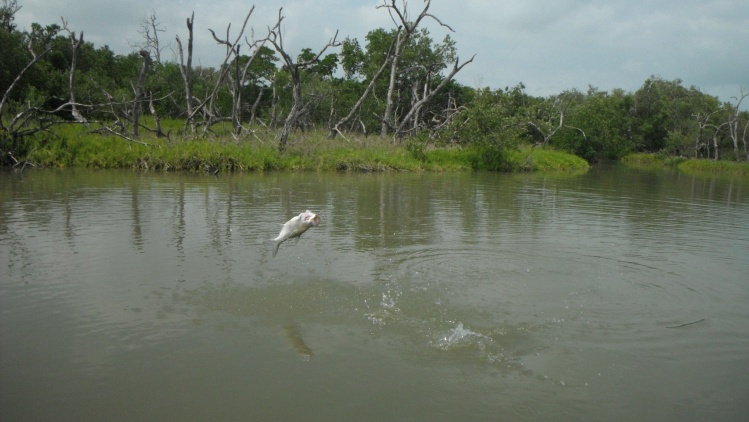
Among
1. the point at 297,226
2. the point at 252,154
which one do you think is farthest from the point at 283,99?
the point at 297,226

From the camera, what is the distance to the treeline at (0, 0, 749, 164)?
21375mm

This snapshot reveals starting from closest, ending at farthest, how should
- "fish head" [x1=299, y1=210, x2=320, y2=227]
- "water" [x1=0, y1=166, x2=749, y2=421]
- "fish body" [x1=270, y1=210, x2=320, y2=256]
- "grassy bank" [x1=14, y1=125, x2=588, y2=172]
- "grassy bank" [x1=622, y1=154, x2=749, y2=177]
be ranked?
"water" [x1=0, y1=166, x2=749, y2=421] < "fish head" [x1=299, y1=210, x2=320, y2=227] < "fish body" [x1=270, y1=210, x2=320, y2=256] < "grassy bank" [x1=14, y1=125, x2=588, y2=172] < "grassy bank" [x1=622, y1=154, x2=749, y2=177]

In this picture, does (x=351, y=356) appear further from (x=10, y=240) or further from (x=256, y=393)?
(x=10, y=240)

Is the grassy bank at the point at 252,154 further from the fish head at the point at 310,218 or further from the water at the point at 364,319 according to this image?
the fish head at the point at 310,218

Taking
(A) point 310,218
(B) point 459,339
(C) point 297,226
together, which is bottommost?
(B) point 459,339

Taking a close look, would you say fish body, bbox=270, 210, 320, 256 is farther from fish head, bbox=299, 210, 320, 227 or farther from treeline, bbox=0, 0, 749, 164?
treeline, bbox=0, 0, 749, 164

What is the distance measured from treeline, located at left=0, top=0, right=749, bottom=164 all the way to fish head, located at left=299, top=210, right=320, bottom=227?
1506 cm

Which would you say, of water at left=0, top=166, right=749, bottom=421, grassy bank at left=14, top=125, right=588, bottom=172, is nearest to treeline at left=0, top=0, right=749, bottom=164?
grassy bank at left=14, top=125, right=588, bottom=172

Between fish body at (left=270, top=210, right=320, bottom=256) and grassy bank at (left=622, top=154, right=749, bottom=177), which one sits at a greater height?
fish body at (left=270, top=210, right=320, bottom=256)

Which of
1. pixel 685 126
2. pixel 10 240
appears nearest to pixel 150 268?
pixel 10 240

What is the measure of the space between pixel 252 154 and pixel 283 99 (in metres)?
12.8

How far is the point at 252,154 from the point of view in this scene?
19891mm

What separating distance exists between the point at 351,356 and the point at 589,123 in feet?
142

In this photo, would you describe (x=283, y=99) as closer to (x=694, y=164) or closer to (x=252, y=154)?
(x=252, y=154)
